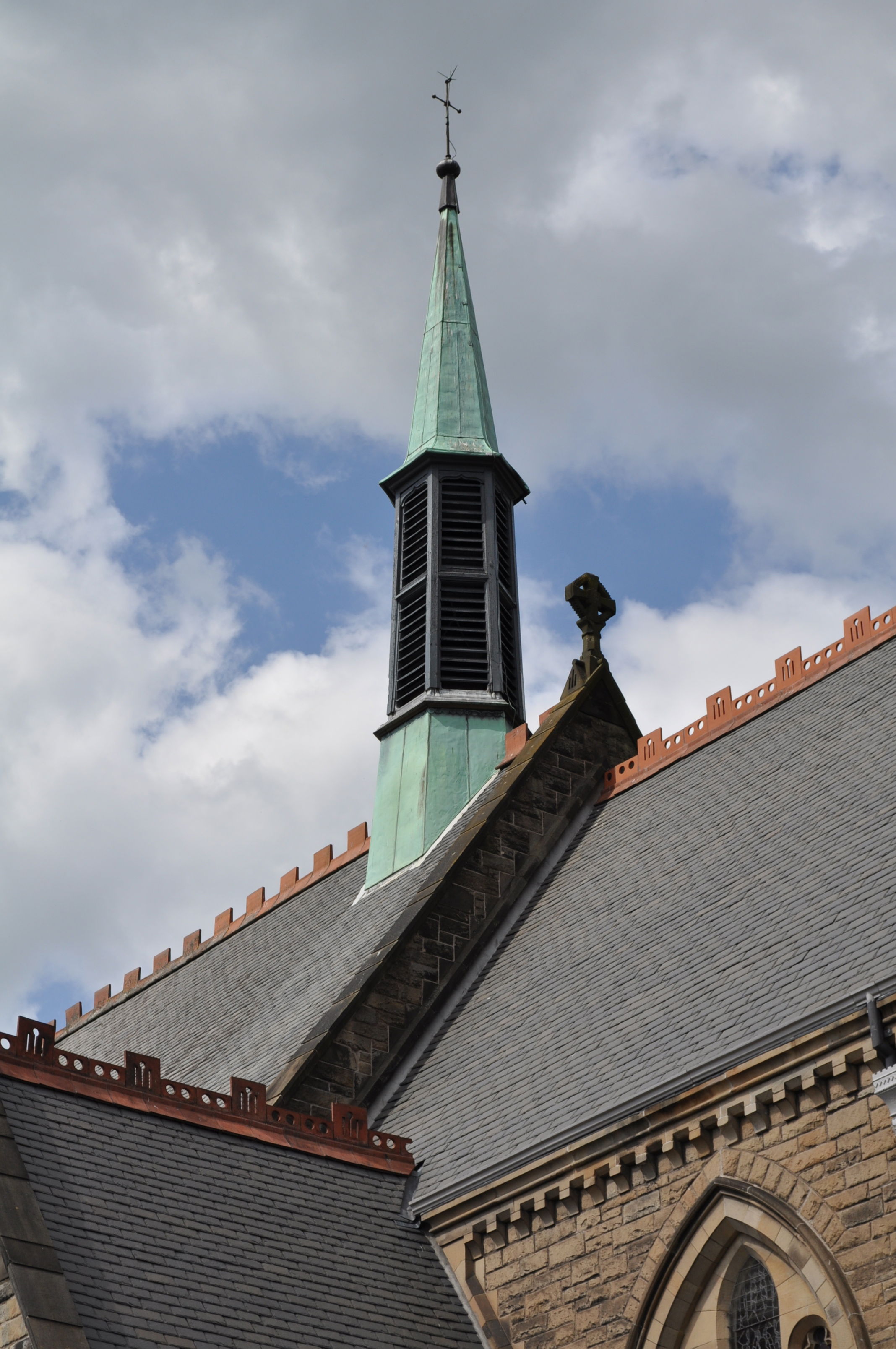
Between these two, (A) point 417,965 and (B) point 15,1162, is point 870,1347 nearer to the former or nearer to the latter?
(B) point 15,1162

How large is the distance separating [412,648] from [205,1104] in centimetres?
1193

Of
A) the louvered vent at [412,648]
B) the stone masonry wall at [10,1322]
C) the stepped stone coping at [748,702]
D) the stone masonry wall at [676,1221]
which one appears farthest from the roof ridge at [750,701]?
the stone masonry wall at [10,1322]

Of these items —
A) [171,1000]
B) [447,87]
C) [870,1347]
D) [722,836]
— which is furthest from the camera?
[447,87]

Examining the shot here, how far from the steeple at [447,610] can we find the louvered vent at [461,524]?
20 mm

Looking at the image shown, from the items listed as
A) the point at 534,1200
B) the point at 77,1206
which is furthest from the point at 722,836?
the point at 77,1206

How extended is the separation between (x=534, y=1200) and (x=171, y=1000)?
44.3ft

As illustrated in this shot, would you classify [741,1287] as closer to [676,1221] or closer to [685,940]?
[676,1221]

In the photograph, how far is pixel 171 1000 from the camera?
94.8 ft

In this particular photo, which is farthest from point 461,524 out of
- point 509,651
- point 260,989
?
point 260,989

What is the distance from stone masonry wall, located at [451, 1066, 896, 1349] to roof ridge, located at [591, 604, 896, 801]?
27.6 feet

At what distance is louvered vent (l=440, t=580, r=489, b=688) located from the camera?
27938mm

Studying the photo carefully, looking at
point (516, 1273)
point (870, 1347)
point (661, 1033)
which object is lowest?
point (870, 1347)

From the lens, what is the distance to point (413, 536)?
30.0 m

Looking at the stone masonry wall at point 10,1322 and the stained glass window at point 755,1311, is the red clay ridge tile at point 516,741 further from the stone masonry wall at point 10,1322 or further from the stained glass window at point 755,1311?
the stone masonry wall at point 10,1322
